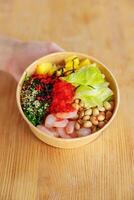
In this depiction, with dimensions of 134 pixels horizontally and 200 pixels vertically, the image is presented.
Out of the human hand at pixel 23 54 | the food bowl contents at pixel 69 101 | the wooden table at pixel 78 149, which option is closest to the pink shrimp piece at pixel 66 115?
the food bowl contents at pixel 69 101

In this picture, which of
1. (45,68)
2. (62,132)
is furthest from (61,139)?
(45,68)

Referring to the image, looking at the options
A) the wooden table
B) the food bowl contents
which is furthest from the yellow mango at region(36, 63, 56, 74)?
the wooden table

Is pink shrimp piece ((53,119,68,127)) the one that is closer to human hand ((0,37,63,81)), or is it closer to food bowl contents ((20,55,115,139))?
food bowl contents ((20,55,115,139))

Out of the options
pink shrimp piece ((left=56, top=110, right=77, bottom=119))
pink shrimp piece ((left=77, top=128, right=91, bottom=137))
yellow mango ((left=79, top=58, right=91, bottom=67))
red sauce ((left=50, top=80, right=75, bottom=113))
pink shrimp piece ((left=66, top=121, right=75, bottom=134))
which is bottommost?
pink shrimp piece ((left=77, top=128, right=91, bottom=137))

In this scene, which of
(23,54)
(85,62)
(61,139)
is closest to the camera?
(61,139)

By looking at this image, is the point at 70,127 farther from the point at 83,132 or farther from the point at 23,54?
the point at 23,54

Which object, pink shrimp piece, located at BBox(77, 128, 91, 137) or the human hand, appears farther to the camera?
the human hand

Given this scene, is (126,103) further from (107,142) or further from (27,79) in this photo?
(27,79)

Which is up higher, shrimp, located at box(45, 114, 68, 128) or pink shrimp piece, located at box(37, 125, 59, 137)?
shrimp, located at box(45, 114, 68, 128)

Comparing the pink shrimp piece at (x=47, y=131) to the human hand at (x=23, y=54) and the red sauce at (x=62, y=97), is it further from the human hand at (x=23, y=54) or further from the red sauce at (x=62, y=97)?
the human hand at (x=23, y=54)
